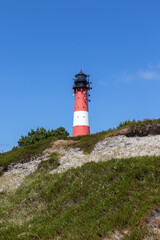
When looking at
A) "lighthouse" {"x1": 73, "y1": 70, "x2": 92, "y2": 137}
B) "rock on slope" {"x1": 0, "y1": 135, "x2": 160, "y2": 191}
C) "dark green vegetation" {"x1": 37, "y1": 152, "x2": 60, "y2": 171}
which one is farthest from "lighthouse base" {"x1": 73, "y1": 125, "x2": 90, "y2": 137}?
"dark green vegetation" {"x1": 37, "y1": 152, "x2": 60, "y2": 171}

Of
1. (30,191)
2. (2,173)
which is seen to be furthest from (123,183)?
(2,173)

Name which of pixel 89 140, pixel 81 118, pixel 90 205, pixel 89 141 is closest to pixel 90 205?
pixel 90 205

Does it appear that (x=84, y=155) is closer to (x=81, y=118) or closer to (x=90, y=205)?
(x=90, y=205)

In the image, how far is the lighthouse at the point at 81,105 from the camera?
166 feet

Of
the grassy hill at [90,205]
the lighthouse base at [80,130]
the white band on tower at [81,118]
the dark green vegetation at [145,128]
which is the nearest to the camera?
the grassy hill at [90,205]

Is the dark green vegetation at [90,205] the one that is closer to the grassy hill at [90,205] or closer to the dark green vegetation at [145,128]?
the grassy hill at [90,205]

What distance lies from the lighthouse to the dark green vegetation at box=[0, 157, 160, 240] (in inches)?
1293

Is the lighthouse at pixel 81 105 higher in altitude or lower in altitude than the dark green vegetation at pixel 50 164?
higher

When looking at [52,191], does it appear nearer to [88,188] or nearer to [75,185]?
[75,185]

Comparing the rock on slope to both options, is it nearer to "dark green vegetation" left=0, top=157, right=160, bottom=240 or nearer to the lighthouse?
"dark green vegetation" left=0, top=157, right=160, bottom=240

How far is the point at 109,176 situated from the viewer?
14.2 metres

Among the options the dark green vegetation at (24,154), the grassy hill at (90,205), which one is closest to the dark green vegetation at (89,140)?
the dark green vegetation at (24,154)

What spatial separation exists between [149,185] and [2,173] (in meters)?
22.5

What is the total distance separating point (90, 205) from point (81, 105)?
40887mm
